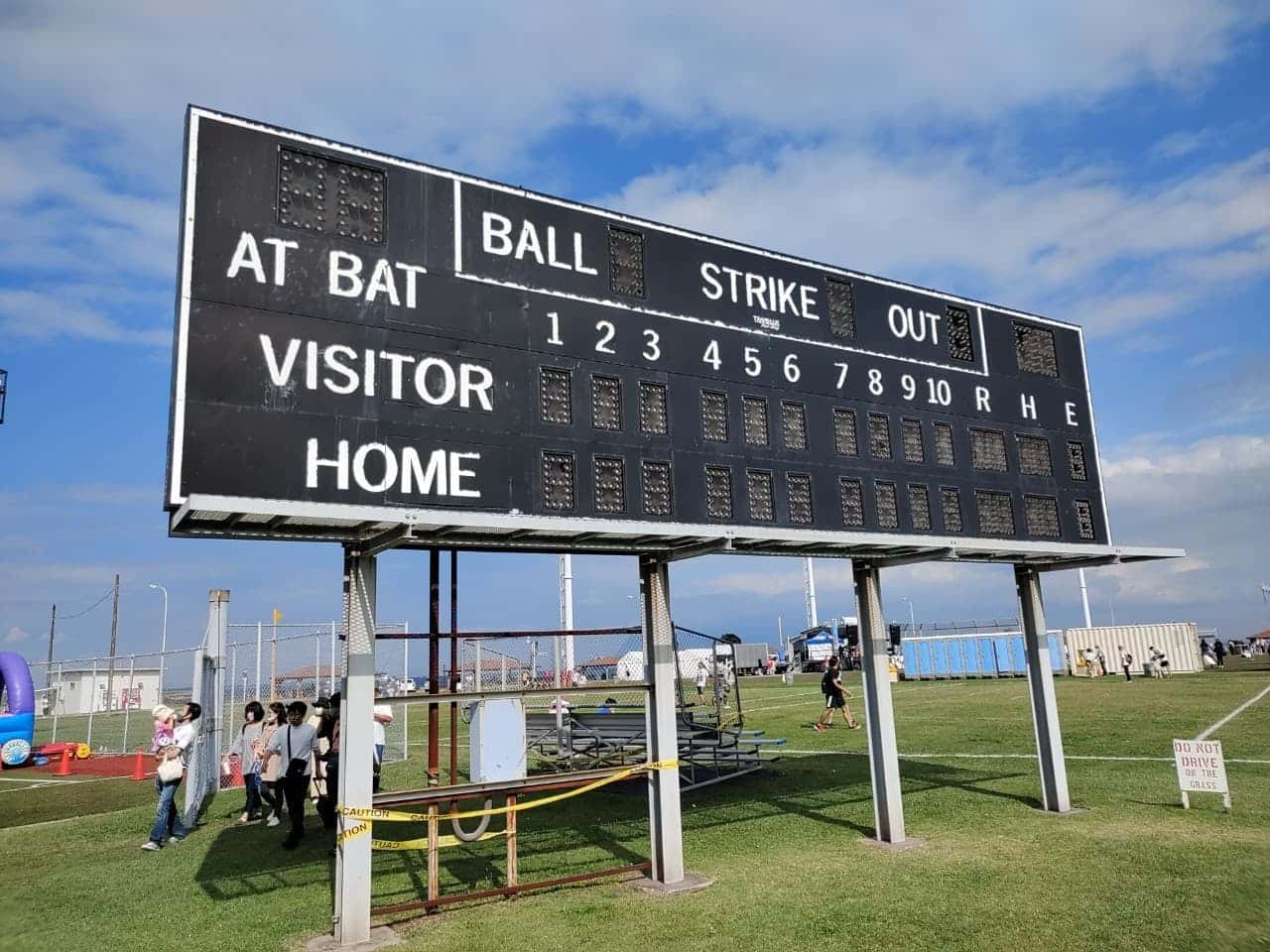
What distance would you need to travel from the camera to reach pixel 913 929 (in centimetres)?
794

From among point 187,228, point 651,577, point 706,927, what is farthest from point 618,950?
point 187,228

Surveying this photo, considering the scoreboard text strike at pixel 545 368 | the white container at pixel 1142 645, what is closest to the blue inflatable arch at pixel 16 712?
the scoreboard text strike at pixel 545 368

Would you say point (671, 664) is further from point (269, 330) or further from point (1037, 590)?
point (1037, 590)

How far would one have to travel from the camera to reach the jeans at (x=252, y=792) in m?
14.1

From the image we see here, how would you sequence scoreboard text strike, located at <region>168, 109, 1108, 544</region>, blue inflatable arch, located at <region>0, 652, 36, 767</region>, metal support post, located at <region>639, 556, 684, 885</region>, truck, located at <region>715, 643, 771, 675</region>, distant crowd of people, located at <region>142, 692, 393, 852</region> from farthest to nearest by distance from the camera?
1. truck, located at <region>715, 643, 771, 675</region>
2. blue inflatable arch, located at <region>0, 652, 36, 767</region>
3. distant crowd of people, located at <region>142, 692, 393, 852</region>
4. metal support post, located at <region>639, 556, 684, 885</region>
5. scoreboard text strike, located at <region>168, 109, 1108, 544</region>

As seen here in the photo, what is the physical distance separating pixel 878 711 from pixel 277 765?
28.1 feet

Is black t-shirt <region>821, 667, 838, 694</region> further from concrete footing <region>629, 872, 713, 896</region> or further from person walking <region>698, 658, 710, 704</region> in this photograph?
concrete footing <region>629, 872, 713, 896</region>

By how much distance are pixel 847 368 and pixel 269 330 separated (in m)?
6.86

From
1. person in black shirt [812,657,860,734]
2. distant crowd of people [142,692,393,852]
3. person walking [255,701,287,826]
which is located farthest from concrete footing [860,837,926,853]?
person in black shirt [812,657,860,734]

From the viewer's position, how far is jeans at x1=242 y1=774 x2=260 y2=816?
14.1 meters

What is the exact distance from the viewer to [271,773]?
42.1ft

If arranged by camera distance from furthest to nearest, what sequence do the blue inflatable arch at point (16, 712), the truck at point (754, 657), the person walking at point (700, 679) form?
the truck at point (754, 657) < the person walking at point (700, 679) < the blue inflatable arch at point (16, 712)

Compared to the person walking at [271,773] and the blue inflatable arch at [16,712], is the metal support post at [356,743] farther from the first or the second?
the blue inflatable arch at [16,712]

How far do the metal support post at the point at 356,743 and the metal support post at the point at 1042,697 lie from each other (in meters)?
9.60
